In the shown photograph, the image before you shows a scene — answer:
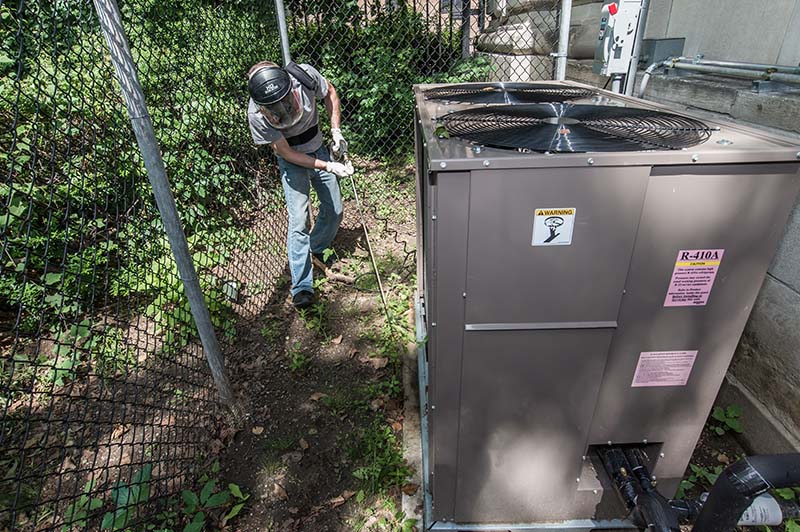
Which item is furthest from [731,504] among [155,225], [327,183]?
[155,225]

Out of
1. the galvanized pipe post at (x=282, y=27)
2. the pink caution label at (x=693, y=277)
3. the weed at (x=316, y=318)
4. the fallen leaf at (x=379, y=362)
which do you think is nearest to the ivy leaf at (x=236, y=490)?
the fallen leaf at (x=379, y=362)

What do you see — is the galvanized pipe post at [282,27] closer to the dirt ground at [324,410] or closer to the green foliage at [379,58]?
the green foliage at [379,58]

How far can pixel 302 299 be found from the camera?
3703mm

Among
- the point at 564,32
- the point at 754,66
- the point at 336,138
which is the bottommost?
the point at 336,138

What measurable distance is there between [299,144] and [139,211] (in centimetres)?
152

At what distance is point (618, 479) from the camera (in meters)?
1.79

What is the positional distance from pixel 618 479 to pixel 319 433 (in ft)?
5.43

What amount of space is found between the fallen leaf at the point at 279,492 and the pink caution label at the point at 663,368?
1804 mm

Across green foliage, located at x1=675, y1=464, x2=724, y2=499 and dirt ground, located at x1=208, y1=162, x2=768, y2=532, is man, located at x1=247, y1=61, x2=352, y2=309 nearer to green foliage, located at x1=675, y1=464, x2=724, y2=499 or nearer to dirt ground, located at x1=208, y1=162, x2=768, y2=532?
dirt ground, located at x1=208, y1=162, x2=768, y2=532

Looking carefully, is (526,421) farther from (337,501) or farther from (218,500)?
(218,500)

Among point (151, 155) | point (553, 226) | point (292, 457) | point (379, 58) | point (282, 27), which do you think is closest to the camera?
point (553, 226)

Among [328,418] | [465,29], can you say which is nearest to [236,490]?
[328,418]

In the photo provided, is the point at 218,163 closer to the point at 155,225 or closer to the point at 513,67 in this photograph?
the point at 155,225

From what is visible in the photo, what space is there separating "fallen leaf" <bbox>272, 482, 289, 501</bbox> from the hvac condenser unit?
2.81 feet
